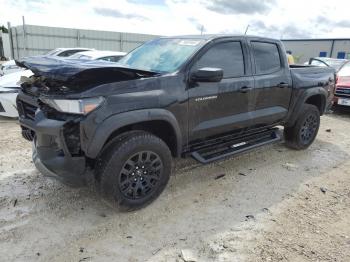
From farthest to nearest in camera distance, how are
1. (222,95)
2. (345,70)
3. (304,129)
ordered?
1. (345,70)
2. (304,129)
3. (222,95)

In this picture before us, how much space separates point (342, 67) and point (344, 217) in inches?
351

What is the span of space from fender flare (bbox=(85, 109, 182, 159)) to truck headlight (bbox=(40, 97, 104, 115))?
17 centimetres

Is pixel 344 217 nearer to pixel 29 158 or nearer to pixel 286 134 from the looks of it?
pixel 286 134

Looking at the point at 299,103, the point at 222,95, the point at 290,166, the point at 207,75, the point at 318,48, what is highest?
the point at 207,75

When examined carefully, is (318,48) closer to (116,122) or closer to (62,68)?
(116,122)

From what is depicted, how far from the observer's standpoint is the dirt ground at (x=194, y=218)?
9.99 ft

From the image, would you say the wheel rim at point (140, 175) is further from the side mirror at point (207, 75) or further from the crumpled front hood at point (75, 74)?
the side mirror at point (207, 75)

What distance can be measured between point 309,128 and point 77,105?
424 cm

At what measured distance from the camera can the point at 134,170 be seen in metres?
3.54

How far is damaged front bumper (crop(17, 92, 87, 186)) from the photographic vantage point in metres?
3.15

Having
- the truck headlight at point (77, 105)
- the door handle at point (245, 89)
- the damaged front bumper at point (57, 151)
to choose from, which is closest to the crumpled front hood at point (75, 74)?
the truck headlight at point (77, 105)

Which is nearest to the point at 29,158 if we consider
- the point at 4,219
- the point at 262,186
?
the point at 4,219

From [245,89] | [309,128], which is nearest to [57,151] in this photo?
[245,89]

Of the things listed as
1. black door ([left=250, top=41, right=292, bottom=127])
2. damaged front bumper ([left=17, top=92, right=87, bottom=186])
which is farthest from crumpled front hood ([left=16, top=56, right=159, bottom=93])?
black door ([left=250, top=41, right=292, bottom=127])
